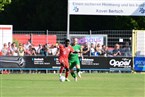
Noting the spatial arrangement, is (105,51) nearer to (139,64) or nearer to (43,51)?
(139,64)

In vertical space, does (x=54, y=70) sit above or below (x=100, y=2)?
below

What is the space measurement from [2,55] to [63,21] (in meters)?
24.3

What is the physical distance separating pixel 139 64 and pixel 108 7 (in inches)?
179

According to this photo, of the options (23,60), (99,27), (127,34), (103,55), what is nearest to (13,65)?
(23,60)

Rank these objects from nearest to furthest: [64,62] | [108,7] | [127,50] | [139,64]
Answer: [64,62]
[139,64]
[127,50]
[108,7]

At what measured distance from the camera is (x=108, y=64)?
38.2 metres

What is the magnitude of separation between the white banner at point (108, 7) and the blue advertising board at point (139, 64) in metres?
3.63

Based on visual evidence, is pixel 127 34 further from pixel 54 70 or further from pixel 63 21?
pixel 63 21

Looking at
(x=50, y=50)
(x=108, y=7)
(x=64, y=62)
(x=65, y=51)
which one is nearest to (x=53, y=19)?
(x=108, y=7)

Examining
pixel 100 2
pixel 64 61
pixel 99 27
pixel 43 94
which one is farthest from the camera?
pixel 99 27

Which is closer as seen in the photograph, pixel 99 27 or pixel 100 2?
pixel 100 2

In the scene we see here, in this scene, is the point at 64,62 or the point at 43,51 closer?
the point at 64,62

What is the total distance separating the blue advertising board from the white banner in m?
3.63

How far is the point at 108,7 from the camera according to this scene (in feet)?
133
